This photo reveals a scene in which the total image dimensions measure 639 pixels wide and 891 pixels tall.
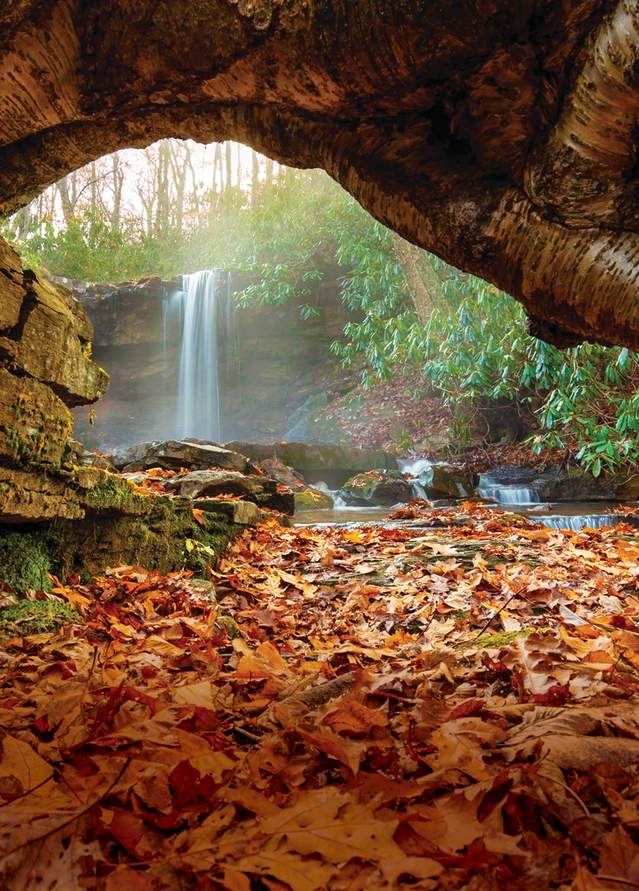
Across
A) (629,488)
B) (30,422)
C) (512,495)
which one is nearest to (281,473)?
(512,495)

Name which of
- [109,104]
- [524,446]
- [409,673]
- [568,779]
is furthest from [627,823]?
Answer: [524,446]

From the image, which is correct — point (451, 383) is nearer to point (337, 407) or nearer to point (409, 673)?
point (337, 407)

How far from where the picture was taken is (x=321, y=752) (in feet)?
4.15

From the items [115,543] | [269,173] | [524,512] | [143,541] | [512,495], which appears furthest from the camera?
[269,173]

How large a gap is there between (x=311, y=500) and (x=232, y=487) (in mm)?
4091

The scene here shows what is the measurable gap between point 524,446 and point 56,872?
13043 mm

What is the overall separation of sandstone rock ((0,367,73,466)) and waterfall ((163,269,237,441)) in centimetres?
1676

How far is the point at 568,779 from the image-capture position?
3.53 feet

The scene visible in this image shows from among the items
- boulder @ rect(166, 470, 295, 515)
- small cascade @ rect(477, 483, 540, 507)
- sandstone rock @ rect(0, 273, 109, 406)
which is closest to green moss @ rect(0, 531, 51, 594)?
sandstone rock @ rect(0, 273, 109, 406)

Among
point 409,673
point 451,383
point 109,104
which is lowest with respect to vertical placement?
point 409,673

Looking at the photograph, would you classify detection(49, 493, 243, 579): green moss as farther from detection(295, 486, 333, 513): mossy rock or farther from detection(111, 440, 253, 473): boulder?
detection(295, 486, 333, 513): mossy rock

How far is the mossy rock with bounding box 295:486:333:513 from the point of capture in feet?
32.3

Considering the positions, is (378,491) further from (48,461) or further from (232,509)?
(48,461)

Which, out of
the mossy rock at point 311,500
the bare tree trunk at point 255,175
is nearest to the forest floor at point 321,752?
the mossy rock at point 311,500
